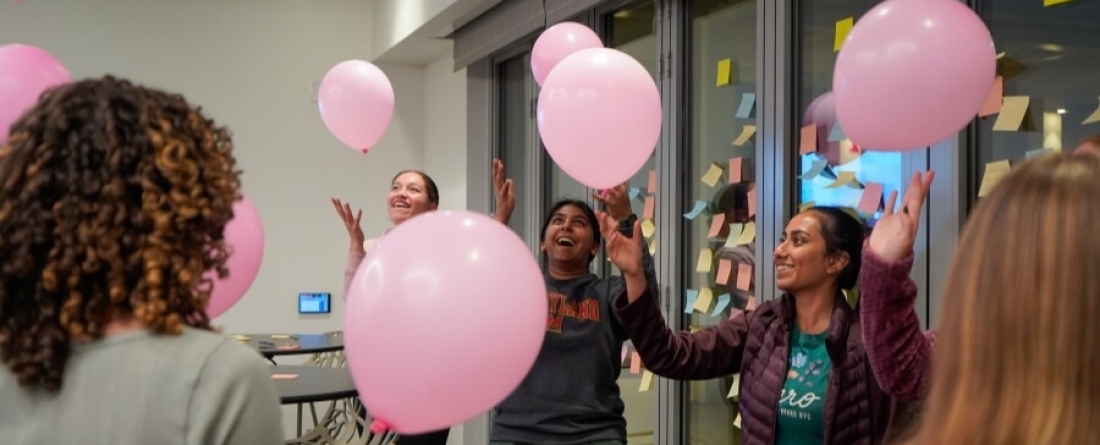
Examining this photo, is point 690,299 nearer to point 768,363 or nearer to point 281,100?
point 768,363

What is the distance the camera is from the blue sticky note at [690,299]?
3309 mm

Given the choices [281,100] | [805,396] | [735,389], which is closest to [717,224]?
[735,389]

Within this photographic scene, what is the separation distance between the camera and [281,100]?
5645 millimetres

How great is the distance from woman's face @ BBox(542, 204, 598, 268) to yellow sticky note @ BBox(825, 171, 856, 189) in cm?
71

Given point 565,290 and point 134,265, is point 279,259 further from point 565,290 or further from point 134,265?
point 134,265

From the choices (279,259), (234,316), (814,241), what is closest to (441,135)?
(279,259)

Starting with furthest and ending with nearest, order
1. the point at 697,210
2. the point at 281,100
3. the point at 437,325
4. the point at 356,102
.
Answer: the point at 281,100 → the point at 356,102 → the point at 697,210 → the point at 437,325

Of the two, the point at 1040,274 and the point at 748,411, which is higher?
the point at 1040,274

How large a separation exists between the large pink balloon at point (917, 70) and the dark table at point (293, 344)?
2576 mm

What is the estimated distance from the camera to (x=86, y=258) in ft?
3.14

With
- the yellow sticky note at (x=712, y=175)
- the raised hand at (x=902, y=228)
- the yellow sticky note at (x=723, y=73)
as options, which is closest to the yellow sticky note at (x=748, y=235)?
the yellow sticky note at (x=712, y=175)

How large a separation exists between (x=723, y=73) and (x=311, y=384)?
1.69m

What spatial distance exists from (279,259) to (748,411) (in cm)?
419

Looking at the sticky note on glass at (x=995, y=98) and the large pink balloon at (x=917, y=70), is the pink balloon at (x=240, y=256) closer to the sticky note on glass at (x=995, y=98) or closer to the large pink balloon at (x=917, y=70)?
the large pink balloon at (x=917, y=70)
